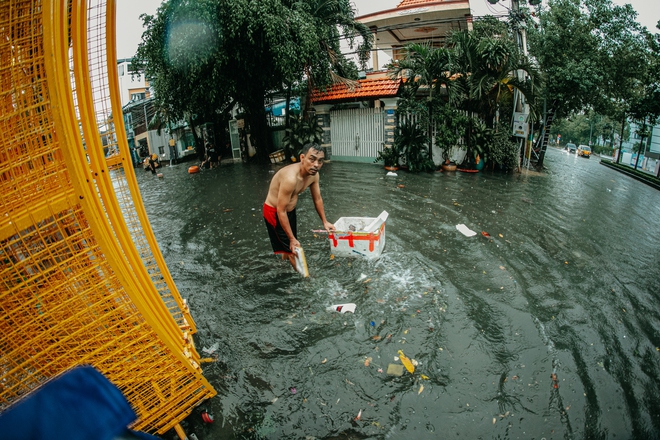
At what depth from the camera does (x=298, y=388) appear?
2920 mm

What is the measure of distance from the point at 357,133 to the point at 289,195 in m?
10.5

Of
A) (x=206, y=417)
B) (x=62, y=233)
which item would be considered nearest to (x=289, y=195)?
(x=206, y=417)

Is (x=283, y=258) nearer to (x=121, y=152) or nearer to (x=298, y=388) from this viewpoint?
(x=298, y=388)

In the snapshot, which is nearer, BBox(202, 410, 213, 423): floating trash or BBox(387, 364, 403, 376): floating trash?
BBox(202, 410, 213, 423): floating trash

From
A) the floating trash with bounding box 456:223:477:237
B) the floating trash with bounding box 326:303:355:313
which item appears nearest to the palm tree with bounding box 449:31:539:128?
the floating trash with bounding box 456:223:477:237

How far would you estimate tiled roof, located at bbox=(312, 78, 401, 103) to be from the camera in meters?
12.7

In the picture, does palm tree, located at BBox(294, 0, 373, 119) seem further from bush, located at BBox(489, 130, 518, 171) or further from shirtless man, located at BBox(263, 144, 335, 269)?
shirtless man, located at BBox(263, 144, 335, 269)

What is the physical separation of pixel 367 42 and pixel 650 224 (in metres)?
11.3

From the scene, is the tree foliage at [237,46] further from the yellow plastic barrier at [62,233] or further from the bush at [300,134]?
the yellow plastic barrier at [62,233]

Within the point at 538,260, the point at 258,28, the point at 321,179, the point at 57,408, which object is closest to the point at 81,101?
the point at 57,408

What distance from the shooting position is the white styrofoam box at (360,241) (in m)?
4.84

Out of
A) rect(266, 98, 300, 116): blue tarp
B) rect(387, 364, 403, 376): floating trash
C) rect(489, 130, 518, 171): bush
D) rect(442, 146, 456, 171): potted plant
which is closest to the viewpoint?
rect(387, 364, 403, 376): floating trash

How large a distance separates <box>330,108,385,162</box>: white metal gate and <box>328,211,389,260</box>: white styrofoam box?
29.3 feet

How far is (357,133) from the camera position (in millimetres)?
14094
